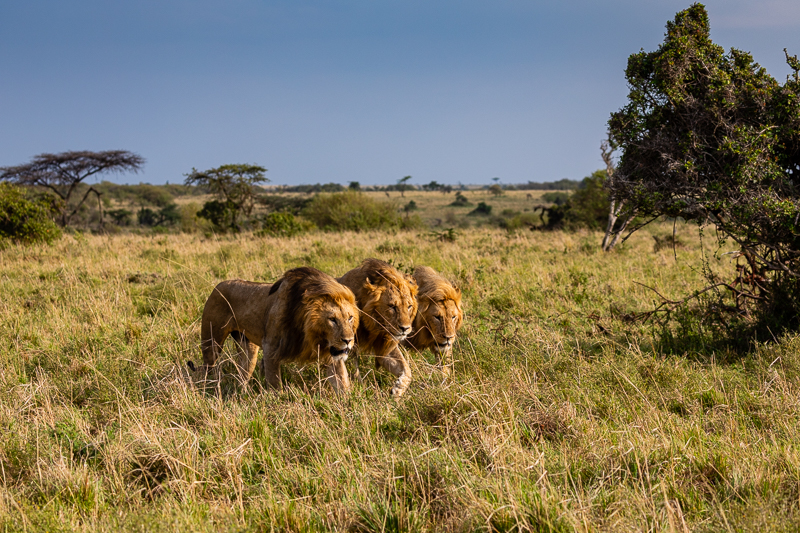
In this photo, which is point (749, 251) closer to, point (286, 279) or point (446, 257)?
point (286, 279)

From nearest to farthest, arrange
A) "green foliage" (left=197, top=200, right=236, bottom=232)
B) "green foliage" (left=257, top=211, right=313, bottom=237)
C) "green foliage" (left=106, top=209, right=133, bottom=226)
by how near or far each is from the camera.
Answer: "green foliage" (left=257, top=211, right=313, bottom=237)
"green foliage" (left=197, top=200, right=236, bottom=232)
"green foliage" (left=106, top=209, right=133, bottom=226)

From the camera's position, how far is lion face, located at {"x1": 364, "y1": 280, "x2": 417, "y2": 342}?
466cm

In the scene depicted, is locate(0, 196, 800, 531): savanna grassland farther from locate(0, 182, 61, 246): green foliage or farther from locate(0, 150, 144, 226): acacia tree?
locate(0, 150, 144, 226): acacia tree

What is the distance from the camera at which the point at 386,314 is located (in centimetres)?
473

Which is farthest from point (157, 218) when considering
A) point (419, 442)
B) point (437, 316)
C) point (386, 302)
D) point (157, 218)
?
point (419, 442)

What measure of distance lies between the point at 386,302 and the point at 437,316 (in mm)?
624

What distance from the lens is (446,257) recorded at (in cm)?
1394

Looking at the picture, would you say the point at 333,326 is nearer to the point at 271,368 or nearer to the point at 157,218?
the point at 271,368

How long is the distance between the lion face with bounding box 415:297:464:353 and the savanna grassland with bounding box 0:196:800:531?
1.09 ft

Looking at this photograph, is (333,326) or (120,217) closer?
(333,326)

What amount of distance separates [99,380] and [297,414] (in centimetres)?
240

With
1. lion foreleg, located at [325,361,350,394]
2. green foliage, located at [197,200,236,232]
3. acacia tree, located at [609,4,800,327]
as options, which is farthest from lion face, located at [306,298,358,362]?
green foliage, located at [197,200,236,232]

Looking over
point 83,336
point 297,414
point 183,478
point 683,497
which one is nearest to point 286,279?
point 297,414

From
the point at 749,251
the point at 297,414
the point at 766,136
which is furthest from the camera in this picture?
the point at 749,251
